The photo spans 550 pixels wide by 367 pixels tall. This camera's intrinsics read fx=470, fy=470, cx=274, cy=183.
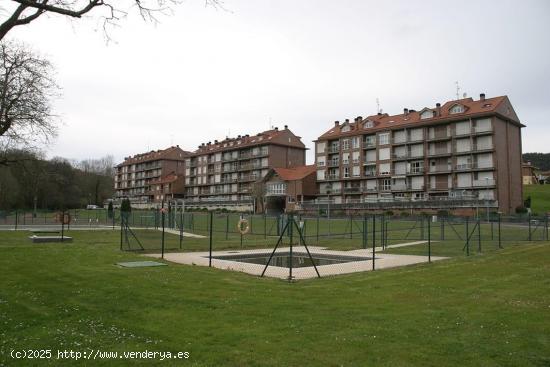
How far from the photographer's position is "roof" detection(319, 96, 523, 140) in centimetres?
6703

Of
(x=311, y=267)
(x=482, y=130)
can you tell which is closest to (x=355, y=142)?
(x=482, y=130)

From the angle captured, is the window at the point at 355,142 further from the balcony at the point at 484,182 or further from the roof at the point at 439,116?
the balcony at the point at 484,182

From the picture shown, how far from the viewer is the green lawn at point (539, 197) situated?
86.1 metres

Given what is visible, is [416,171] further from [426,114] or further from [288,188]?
[288,188]

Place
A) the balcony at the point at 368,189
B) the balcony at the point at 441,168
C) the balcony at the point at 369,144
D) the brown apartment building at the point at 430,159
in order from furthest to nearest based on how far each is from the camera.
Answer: the balcony at the point at 369,144 < the balcony at the point at 368,189 < the balcony at the point at 441,168 < the brown apartment building at the point at 430,159

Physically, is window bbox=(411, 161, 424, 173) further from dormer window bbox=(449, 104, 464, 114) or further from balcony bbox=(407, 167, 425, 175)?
dormer window bbox=(449, 104, 464, 114)

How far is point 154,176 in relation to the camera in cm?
13775

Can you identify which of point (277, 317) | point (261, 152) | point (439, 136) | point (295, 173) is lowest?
point (277, 317)

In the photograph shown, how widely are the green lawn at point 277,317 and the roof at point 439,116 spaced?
5909 cm

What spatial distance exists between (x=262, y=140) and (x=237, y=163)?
9949 mm

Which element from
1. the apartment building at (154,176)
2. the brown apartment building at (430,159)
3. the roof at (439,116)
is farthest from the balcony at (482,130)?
the apartment building at (154,176)

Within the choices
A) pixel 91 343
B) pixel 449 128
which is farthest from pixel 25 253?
pixel 449 128

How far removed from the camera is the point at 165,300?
9430 millimetres

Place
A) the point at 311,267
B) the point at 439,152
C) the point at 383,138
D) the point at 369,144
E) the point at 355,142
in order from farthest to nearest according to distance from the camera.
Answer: the point at 355,142
the point at 369,144
the point at 383,138
the point at 439,152
the point at 311,267
